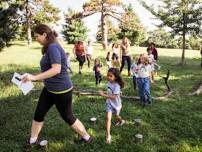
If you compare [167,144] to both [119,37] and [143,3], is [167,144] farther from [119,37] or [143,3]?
[119,37]

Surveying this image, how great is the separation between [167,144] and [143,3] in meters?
23.2

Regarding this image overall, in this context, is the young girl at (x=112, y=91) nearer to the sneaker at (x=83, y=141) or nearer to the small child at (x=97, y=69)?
the sneaker at (x=83, y=141)

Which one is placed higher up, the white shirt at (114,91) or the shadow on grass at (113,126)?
the white shirt at (114,91)

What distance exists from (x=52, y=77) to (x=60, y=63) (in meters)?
0.39

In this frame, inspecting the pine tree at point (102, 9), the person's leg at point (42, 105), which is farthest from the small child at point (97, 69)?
the pine tree at point (102, 9)

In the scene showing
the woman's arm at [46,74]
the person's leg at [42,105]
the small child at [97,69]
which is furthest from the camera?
the small child at [97,69]

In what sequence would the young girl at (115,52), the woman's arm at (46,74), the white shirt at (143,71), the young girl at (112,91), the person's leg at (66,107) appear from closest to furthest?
the woman's arm at (46,74)
the person's leg at (66,107)
the young girl at (112,91)
the white shirt at (143,71)
the young girl at (115,52)

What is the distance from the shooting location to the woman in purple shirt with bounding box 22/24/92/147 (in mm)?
5977

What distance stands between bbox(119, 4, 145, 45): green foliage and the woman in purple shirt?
37.2 metres

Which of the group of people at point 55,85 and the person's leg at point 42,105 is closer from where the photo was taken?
the group of people at point 55,85

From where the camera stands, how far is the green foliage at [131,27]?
1688 inches

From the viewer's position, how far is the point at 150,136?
26.6 ft

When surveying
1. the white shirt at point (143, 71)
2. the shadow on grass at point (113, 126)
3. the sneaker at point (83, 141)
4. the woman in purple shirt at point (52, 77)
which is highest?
the woman in purple shirt at point (52, 77)

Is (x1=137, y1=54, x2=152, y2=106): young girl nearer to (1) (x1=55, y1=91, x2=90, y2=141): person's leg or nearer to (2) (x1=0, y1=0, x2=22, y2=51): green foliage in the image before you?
(1) (x1=55, y1=91, x2=90, y2=141): person's leg
